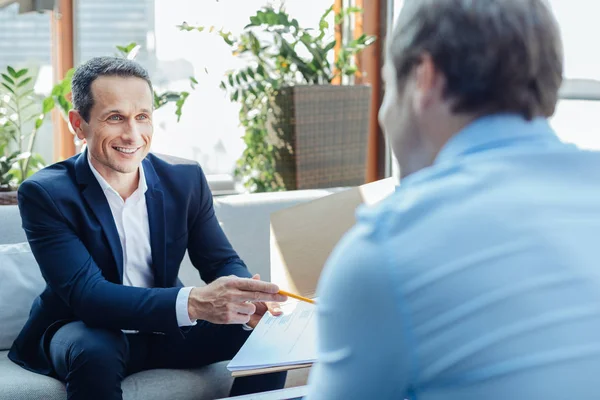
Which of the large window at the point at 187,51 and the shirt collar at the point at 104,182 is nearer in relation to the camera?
the shirt collar at the point at 104,182

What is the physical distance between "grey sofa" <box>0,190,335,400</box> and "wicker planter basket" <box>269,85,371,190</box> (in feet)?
2.79

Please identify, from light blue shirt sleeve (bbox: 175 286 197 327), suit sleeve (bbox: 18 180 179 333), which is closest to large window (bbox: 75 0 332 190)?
suit sleeve (bbox: 18 180 179 333)

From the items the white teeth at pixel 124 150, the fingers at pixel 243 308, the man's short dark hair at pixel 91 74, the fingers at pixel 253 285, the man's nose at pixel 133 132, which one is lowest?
the fingers at pixel 243 308

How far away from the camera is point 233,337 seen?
77.9 inches

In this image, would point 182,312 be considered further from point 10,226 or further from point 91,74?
point 10,226

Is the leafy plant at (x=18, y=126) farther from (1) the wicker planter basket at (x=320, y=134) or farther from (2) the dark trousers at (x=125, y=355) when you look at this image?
(2) the dark trousers at (x=125, y=355)

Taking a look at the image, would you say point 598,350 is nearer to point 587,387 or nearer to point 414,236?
point 587,387

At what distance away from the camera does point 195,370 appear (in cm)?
197

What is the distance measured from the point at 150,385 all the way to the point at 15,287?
23.1 inches

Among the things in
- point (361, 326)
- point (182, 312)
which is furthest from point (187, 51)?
point (361, 326)

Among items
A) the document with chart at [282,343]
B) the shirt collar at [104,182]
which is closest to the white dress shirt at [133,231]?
the shirt collar at [104,182]

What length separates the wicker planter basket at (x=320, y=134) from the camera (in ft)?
11.2

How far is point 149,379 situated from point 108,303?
228 mm

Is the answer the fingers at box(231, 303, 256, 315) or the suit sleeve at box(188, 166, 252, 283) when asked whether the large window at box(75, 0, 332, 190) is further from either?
the fingers at box(231, 303, 256, 315)
